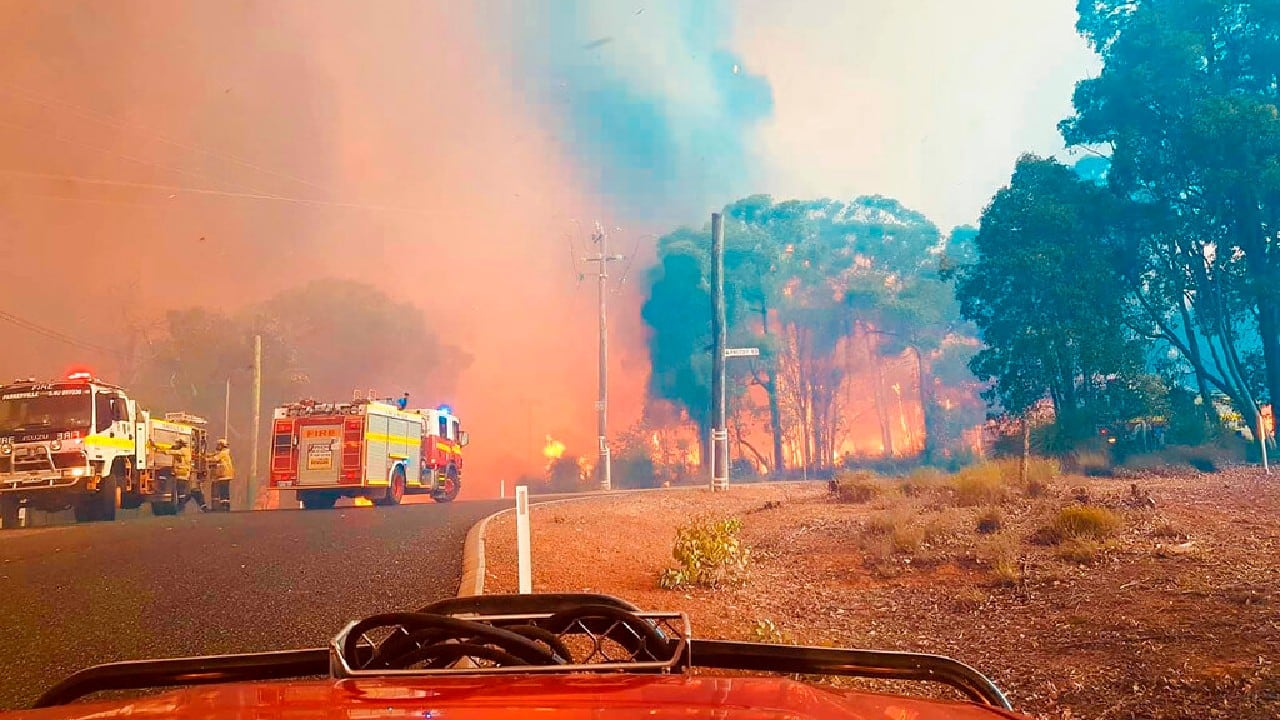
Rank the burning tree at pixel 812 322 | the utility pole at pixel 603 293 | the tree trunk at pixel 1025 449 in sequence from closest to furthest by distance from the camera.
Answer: the tree trunk at pixel 1025 449 → the utility pole at pixel 603 293 → the burning tree at pixel 812 322

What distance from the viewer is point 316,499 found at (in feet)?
54.6

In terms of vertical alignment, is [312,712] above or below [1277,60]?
below

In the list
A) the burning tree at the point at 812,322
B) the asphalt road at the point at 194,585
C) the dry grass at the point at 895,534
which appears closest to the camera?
the asphalt road at the point at 194,585

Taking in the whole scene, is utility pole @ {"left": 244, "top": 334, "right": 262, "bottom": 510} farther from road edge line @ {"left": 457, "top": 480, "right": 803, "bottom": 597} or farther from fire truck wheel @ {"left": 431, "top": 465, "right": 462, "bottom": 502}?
road edge line @ {"left": 457, "top": 480, "right": 803, "bottom": 597}

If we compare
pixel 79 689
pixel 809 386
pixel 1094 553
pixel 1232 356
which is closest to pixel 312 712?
pixel 79 689

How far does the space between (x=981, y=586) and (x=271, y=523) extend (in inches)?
347

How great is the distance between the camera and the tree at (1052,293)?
14.0 m

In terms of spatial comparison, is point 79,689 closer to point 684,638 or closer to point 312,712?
point 312,712

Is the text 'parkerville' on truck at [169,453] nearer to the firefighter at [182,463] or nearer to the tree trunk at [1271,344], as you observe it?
the firefighter at [182,463]

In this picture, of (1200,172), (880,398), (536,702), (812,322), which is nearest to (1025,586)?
(536,702)

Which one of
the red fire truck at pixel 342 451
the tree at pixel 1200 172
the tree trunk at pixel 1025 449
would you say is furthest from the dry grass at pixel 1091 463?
the red fire truck at pixel 342 451

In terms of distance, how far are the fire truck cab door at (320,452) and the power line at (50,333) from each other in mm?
3085

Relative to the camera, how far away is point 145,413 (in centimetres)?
1477

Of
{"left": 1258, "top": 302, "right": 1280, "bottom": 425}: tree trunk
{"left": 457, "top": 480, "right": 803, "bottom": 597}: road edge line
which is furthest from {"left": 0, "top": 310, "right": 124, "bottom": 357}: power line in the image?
{"left": 1258, "top": 302, "right": 1280, "bottom": 425}: tree trunk
